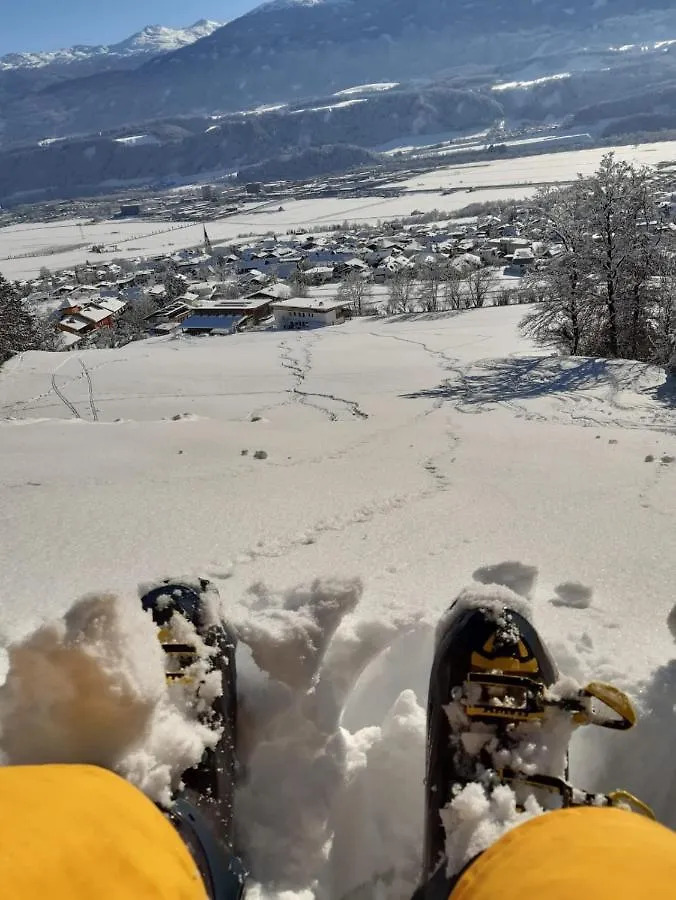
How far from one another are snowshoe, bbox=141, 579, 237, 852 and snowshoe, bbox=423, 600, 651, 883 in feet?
1.45

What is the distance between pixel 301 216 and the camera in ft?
235

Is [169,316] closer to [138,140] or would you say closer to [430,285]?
[430,285]

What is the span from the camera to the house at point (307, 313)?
25.8m

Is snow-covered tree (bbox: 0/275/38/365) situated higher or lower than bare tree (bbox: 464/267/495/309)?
higher

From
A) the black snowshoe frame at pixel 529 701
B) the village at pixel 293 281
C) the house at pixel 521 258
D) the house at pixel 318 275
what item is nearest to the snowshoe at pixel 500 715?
the black snowshoe frame at pixel 529 701

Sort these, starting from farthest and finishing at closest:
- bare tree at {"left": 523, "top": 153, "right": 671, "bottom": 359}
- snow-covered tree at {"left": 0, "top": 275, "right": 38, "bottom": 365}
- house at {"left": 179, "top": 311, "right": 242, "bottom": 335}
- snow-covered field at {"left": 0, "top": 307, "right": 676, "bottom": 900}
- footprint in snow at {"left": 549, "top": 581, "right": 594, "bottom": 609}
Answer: house at {"left": 179, "top": 311, "right": 242, "bottom": 335} → snow-covered tree at {"left": 0, "top": 275, "right": 38, "bottom": 365} → bare tree at {"left": 523, "top": 153, "right": 671, "bottom": 359} → footprint in snow at {"left": 549, "top": 581, "right": 594, "bottom": 609} → snow-covered field at {"left": 0, "top": 307, "right": 676, "bottom": 900}

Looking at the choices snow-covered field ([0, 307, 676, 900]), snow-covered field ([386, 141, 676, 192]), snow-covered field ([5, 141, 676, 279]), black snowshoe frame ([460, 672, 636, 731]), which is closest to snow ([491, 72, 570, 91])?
snow-covered field ([386, 141, 676, 192])

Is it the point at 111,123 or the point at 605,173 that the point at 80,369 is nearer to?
the point at 605,173

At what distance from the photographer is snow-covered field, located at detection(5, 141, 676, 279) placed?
61156mm

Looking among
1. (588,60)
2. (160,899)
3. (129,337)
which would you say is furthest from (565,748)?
(588,60)

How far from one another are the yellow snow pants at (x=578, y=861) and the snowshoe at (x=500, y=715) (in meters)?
0.21

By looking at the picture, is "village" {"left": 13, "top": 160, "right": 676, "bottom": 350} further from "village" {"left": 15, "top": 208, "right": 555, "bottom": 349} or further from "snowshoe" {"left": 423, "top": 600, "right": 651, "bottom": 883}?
"snowshoe" {"left": 423, "top": 600, "right": 651, "bottom": 883}

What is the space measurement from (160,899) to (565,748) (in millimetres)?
916

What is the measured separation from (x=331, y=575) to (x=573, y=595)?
0.90 meters
